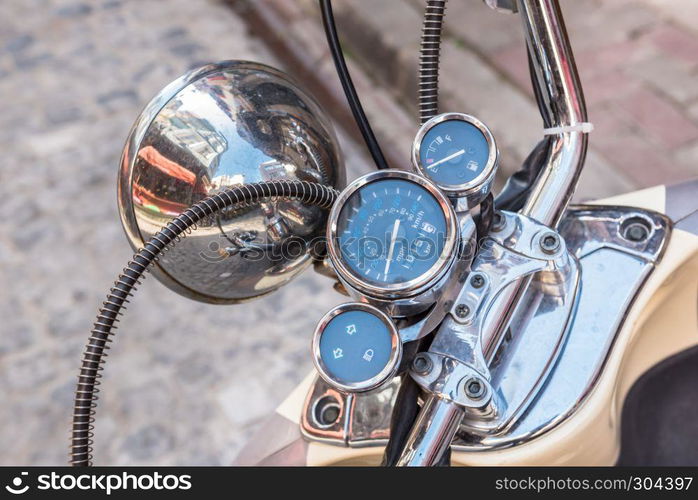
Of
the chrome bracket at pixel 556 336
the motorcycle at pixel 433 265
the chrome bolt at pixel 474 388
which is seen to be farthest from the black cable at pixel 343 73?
the chrome bolt at pixel 474 388

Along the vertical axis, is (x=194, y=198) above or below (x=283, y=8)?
above

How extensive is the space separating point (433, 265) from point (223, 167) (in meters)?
0.25

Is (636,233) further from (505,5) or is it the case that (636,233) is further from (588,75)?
(588,75)

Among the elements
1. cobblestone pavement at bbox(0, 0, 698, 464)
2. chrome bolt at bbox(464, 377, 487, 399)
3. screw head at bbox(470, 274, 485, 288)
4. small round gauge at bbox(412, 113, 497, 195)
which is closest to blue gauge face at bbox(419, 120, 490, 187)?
small round gauge at bbox(412, 113, 497, 195)

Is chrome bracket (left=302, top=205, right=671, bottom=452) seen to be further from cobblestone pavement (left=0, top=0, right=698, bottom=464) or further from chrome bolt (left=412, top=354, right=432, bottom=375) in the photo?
cobblestone pavement (left=0, top=0, right=698, bottom=464)

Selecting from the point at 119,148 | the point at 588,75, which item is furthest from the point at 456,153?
the point at 119,148

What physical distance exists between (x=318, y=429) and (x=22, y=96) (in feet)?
10.5

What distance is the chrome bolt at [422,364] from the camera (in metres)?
0.77

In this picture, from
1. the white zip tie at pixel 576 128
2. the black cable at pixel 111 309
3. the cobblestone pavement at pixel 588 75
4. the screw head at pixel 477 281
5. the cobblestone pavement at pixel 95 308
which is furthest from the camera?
the cobblestone pavement at pixel 588 75

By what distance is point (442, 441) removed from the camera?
2.47ft

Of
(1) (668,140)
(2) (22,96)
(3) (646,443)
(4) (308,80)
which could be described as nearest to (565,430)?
(3) (646,443)

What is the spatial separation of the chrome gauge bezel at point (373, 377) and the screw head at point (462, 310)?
8 centimetres

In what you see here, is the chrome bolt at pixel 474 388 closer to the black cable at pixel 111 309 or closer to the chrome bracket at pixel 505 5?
the black cable at pixel 111 309
